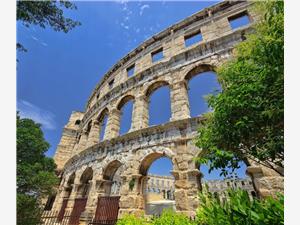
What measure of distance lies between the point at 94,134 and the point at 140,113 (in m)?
5.30

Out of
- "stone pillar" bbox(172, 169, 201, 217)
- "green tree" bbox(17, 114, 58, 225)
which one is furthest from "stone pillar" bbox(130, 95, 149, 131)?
Answer: "green tree" bbox(17, 114, 58, 225)

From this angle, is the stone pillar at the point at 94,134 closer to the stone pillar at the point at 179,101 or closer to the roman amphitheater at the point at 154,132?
the roman amphitheater at the point at 154,132

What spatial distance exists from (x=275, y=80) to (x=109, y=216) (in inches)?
374

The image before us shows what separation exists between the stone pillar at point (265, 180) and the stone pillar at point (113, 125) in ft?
27.6

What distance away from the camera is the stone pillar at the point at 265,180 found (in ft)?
20.9

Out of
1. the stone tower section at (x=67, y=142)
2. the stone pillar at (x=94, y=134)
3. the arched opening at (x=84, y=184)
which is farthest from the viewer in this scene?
the stone tower section at (x=67, y=142)

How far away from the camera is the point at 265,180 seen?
6.55m

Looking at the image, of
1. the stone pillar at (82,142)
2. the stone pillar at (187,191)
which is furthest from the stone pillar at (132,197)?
the stone pillar at (82,142)

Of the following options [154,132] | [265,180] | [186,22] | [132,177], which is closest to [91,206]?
[132,177]

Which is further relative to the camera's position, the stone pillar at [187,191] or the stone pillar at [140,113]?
the stone pillar at [140,113]

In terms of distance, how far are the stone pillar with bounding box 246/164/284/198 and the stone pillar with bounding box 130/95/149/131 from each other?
6101 mm

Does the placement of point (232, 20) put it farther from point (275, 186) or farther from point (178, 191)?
point (178, 191)

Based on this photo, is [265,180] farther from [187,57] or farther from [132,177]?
[187,57]

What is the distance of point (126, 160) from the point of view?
10188mm
